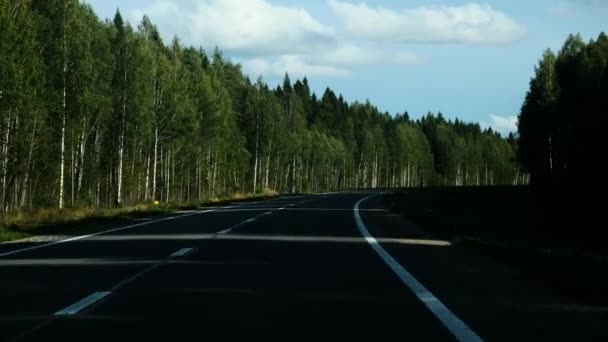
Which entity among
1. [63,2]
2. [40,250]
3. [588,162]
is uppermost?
[63,2]

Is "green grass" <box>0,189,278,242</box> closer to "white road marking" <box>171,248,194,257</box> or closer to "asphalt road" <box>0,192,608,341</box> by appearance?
"asphalt road" <box>0,192,608,341</box>

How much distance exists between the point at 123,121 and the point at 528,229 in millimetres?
28368

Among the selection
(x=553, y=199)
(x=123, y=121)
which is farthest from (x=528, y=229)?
(x=123, y=121)

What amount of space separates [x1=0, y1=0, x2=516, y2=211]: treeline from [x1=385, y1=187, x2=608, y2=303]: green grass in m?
18.4

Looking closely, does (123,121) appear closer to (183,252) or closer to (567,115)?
(567,115)

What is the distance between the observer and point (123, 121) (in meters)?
57.1

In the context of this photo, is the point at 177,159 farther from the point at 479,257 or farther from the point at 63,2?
the point at 479,257

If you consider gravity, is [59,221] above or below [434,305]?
below

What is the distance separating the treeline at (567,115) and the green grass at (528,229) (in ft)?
8.40

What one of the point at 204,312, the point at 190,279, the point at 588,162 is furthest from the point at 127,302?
the point at 588,162

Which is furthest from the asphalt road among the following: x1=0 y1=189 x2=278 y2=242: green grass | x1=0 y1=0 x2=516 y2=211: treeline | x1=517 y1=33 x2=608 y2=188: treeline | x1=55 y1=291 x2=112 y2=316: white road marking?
x1=517 y1=33 x2=608 y2=188: treeline

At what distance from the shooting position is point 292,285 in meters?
11.2

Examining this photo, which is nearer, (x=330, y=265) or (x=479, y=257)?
(x=330, y=265)

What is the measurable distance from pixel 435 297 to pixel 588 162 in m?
42.6
